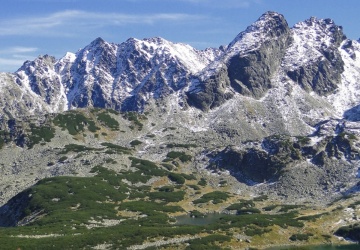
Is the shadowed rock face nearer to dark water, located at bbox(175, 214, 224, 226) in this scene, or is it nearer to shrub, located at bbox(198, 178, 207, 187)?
shrub, located at bbox(198, 178, 207, 187)

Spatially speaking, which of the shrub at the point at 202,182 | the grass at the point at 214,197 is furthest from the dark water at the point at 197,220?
the shrub at the point at 202,182

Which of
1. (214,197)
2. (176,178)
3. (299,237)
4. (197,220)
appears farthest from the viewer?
(176,178)

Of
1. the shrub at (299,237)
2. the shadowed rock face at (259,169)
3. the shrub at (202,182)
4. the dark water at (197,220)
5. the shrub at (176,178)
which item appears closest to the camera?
the shrub at (299,237)

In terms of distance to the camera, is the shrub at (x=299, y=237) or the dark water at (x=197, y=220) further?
the dark water at (x=197, y=220)

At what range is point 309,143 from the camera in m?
198

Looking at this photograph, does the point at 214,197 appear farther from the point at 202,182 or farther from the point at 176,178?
the point at 176,178

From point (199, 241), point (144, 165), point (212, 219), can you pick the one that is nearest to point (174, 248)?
point (199, 241)

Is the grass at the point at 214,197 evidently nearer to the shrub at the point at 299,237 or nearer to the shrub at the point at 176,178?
the shrub at the point at 176,178

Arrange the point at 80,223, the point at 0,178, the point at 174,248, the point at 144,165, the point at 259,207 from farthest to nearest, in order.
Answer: the point at 144,165, the point at 0,178, the point at 259,207, the point at 80,223, the point at 174,248

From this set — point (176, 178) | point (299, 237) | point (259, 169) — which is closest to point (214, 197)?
point (176, 178)

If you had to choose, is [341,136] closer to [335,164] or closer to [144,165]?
[335,164]

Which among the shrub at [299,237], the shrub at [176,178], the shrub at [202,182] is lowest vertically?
the shrub at [299,237]

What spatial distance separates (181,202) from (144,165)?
3400 cm

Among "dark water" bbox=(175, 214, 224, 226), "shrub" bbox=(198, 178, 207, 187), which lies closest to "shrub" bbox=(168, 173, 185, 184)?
Result: "shrub" bbox=(198, 178, 207, 187)
